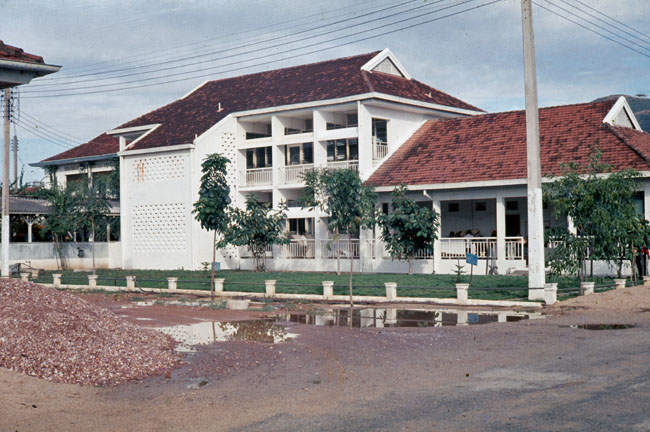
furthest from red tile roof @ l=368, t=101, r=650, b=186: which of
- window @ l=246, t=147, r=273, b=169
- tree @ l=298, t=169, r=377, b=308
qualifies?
window @ l=246, t=147, r=273, b=169

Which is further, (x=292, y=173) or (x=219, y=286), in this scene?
(x=292, y=173)

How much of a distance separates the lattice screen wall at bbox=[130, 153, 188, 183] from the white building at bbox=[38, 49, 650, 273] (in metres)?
0.06

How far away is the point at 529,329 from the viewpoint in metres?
15.4

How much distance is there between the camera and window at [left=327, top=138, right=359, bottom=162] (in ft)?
118

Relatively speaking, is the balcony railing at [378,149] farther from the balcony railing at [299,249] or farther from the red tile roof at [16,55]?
the red tile roof at [16,55]

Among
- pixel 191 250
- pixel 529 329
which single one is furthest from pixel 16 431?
pixel 191 250

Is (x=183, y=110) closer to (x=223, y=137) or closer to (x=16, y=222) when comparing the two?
(x=223, y=137)

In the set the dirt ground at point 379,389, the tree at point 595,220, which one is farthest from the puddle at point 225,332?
the tree at point 595,220

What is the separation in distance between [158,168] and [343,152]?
9828mm

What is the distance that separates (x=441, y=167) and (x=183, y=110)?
17419mm

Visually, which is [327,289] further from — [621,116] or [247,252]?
[621,116]

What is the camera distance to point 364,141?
3422cm

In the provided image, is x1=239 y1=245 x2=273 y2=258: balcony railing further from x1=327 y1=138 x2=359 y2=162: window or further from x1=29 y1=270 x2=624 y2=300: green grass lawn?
x1=327 y1=138 x2=359 y2=162: window

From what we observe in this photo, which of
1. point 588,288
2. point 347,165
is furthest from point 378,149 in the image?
point 588,288
